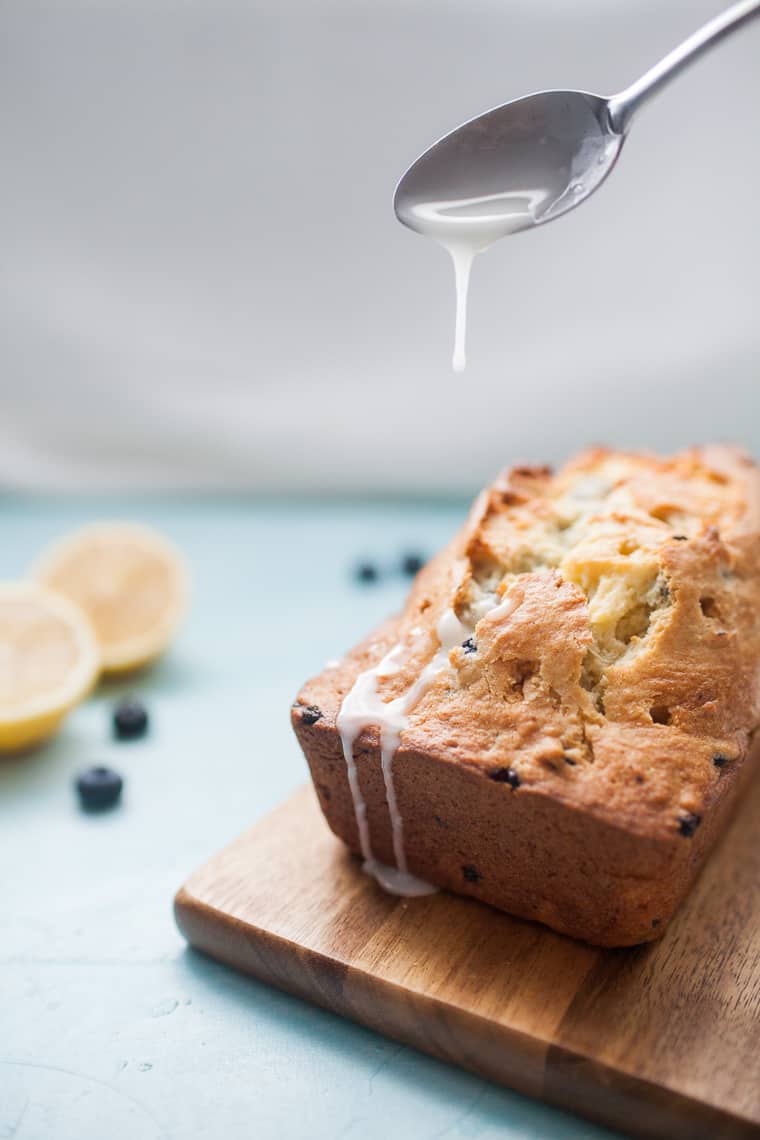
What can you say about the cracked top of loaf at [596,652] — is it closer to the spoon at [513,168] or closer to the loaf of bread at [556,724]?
the loaf of bread at [556,724]

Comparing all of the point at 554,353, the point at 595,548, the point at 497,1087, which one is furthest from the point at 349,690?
the point at 554,353

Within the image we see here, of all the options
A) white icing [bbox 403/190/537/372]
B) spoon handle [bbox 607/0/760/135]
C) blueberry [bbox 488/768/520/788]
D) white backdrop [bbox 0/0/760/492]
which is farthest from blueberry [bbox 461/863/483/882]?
white backdrop [bbox 0/0/760/492]

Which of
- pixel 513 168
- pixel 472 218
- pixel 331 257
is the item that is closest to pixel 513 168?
pixel 513 168

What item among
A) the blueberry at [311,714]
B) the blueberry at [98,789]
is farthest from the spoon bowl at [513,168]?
the blueberry at [98,789]

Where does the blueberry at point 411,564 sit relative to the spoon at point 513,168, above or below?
below

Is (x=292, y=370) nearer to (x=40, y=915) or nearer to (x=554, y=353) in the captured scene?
(x=554, y=353)

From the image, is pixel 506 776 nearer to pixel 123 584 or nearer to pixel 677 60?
pixel 677 60

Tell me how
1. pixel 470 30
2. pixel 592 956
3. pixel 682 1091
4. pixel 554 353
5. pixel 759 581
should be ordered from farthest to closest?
pixel 554 353 < pixel 470 30 < pixel 759 581 < pixel 592 956 < pixel 682 1091
